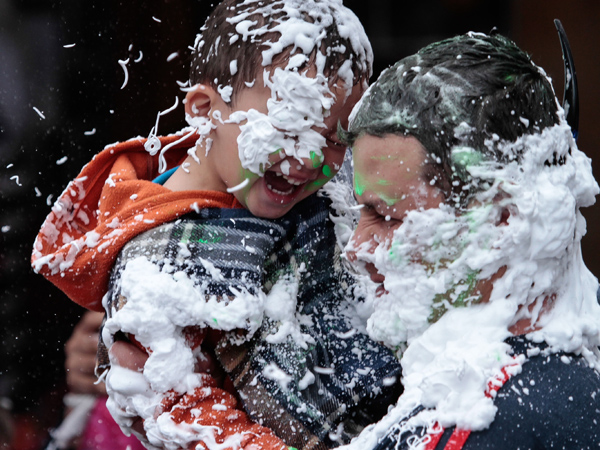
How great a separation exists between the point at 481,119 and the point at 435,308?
28 centimetres

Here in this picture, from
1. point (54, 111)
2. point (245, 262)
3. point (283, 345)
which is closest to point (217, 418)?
point (283, 345)

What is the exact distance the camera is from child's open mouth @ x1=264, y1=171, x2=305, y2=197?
4.30 feet

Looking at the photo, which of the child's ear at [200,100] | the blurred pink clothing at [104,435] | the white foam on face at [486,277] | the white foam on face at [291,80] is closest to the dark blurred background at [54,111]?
the blurred pink clothing at [104,435]

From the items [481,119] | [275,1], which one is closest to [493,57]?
[481,119]

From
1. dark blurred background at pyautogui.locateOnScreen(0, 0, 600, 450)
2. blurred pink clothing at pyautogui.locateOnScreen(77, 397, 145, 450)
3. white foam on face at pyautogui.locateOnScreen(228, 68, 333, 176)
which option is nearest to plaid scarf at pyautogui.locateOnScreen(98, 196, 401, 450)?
white foam on face at pyautogui.locateOnScreen(228, 68, 333, 176)

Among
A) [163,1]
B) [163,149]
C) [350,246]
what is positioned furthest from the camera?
[163,1]

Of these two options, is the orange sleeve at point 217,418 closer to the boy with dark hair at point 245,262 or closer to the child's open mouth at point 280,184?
the boy with dark hair at point 245,262

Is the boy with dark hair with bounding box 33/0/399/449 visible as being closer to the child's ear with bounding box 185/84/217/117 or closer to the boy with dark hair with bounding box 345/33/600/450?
the child's ear with bounding box 185/84/217/117

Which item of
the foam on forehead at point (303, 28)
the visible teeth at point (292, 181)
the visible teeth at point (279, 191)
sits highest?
the foam on forehead at point (303, 28)

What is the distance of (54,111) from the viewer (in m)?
2.19

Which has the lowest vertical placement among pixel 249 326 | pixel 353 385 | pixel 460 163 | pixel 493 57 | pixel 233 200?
pixel 353 385

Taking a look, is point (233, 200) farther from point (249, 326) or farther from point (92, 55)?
point (92, 55)

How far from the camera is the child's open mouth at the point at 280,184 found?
4.30ft

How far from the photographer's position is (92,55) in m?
2.17
